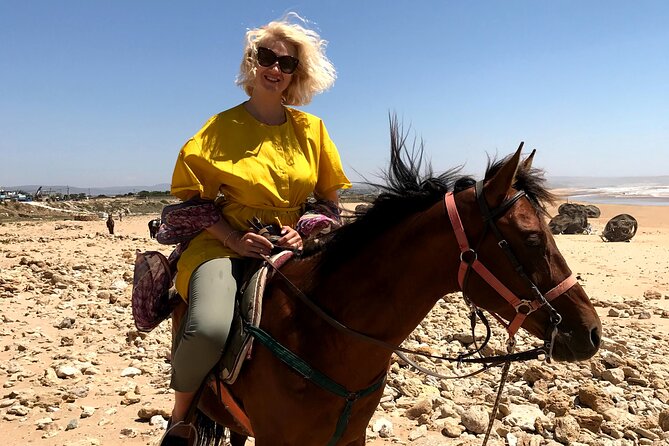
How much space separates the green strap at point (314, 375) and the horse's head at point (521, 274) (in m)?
0.79

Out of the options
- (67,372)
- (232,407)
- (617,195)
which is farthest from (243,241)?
(617,195)

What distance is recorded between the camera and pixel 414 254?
2217 mm

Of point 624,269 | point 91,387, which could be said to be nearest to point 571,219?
point 624,269

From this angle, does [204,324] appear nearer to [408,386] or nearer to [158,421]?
[158,421]

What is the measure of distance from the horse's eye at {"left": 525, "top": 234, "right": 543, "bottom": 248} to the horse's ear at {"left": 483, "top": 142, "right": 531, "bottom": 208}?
0.19 metres

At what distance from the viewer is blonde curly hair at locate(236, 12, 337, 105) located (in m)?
2.83

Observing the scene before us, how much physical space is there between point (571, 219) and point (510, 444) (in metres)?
20.1

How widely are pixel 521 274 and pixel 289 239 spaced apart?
4.07ft

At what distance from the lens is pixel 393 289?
228cm

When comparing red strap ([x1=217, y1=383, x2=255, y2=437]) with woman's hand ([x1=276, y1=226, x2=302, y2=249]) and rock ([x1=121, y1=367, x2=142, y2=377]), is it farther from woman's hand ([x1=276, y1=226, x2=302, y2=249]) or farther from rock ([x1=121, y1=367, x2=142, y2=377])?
rock ([x1=121, y1=367, x2=142, y2=377])

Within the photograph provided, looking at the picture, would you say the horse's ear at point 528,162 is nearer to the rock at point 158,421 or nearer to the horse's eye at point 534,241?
the horse's eye at point 534,241

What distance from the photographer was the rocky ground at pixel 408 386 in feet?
14.0

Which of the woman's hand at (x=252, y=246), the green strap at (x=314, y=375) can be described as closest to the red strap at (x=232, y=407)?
the green strap at (x=314, y=375)

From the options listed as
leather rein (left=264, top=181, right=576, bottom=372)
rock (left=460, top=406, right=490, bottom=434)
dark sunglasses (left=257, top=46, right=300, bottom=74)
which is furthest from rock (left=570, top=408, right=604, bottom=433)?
dark sunglasses (left=257, top=46, right=300, bottom=74)
